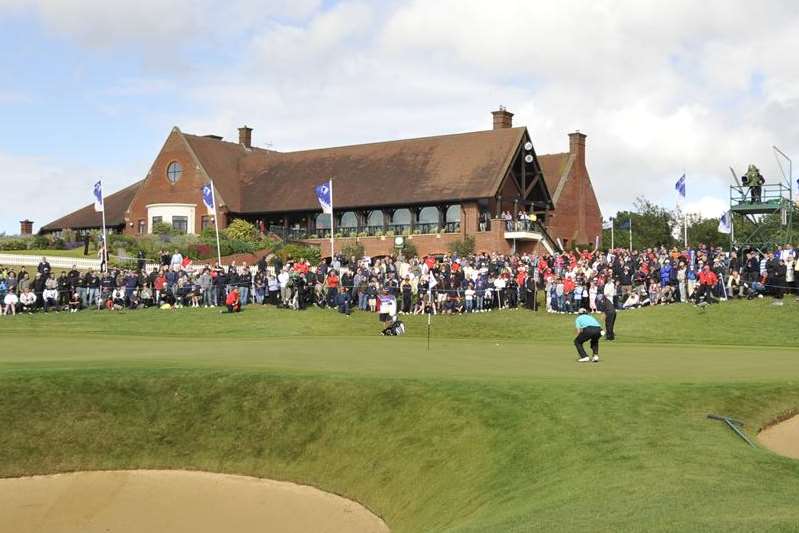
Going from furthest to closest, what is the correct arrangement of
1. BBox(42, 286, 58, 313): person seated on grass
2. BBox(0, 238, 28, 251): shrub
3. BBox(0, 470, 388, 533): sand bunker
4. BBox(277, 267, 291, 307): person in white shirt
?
BBox(0, 238, 28, 251): shrub
BBox(42, 286, 58, 313): person seated on grass
BBox(277, 267, 291, 307): person in white shirt
BBox(0, 470, 388, 533): sand bunker

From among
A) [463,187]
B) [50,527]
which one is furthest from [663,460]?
[463,187]

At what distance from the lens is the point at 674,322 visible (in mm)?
33031

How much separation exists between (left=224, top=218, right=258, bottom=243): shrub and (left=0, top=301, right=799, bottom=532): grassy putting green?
38.9m

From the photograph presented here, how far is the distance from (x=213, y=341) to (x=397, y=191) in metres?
34.4

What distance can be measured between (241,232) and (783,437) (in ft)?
172

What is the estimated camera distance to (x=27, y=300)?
40750 mm

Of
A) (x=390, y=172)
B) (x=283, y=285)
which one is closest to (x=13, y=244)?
(x=390, y=172)

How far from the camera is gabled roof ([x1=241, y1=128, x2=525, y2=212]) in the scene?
61.9m

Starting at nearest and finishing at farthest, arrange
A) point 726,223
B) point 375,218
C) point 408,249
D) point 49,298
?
point 49,298 → point 726,223 → point 408,249 → point 375,218

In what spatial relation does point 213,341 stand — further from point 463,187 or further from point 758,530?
point 463,187

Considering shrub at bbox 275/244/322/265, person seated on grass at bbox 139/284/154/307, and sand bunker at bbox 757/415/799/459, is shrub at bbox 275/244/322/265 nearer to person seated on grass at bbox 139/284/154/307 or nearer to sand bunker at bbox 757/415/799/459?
person seated on grass at bbox 139/284/154/307

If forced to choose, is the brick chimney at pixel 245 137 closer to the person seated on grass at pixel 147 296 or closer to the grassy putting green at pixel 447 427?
the person seated on grass at pixel 147 296

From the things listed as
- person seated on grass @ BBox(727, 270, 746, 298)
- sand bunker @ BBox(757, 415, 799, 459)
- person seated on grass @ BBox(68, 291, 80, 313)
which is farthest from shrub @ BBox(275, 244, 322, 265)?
sand bunker @ BBox(757, 415, 799, 459)

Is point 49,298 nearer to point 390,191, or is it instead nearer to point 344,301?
point 344,301
